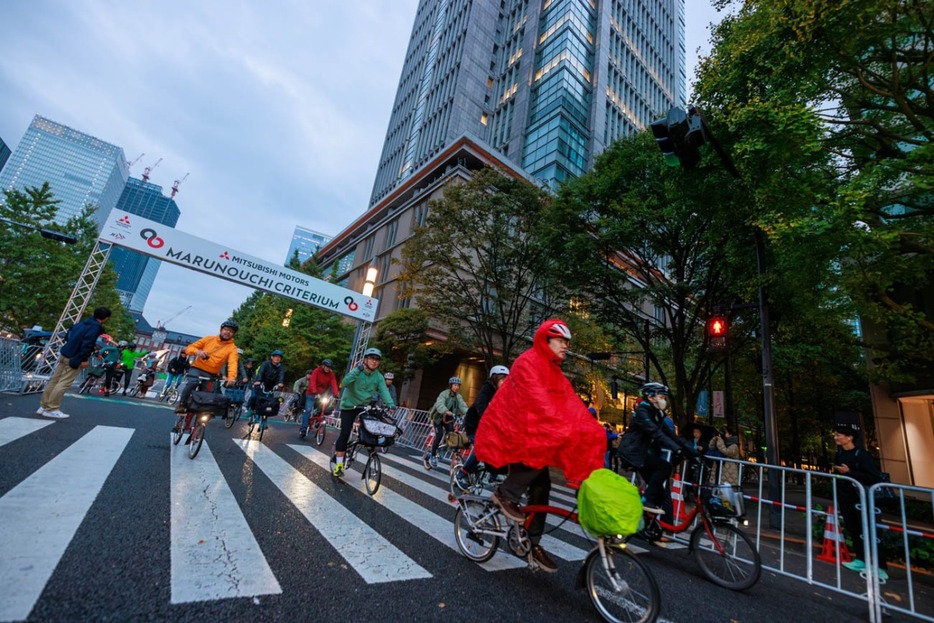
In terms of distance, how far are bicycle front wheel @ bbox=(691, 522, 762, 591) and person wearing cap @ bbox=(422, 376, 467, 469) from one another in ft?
17.2

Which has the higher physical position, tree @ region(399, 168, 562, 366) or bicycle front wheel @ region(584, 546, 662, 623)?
tree @ region(399, 168, 562, 366)

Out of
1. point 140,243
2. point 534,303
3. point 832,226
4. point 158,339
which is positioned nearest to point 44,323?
point 140,243

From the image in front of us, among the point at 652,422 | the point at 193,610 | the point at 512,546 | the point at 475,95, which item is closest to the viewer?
the point at 193,610

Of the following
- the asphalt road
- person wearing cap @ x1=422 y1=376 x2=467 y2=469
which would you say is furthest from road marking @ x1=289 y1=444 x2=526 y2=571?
person wearing cap @ x1=422 y1=376 x2=467 y2=469

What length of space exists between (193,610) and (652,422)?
4442 millimetres

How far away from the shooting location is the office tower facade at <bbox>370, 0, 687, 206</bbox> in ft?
127

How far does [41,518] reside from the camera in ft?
9.50

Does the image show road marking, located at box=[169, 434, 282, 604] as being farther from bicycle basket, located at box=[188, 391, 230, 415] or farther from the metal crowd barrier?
the metal crowd barrier

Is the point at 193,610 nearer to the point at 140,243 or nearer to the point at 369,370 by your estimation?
the point at 369,370

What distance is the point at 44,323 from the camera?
25188 millimetres

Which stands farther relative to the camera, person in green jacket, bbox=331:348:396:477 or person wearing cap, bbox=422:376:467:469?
person wearing cap, bbox=422:376:467:469

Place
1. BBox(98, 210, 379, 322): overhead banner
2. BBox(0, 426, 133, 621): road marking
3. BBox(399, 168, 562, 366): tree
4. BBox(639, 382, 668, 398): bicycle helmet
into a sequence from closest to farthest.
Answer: BBox(0, 426, 133, 621): road marking
BBox(639, 382, 668, 398): bicycle helmet
BBox(98, 210, 379, 322): overhead banner
BBox(399, 168, 562, 366): tree

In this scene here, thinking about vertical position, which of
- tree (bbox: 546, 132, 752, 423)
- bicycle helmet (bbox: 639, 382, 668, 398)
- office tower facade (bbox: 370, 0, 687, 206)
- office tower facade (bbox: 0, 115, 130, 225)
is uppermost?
office tower facade (bbox: 0, 115, 130, 225)

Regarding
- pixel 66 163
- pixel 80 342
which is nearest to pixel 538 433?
pixel 80 342
